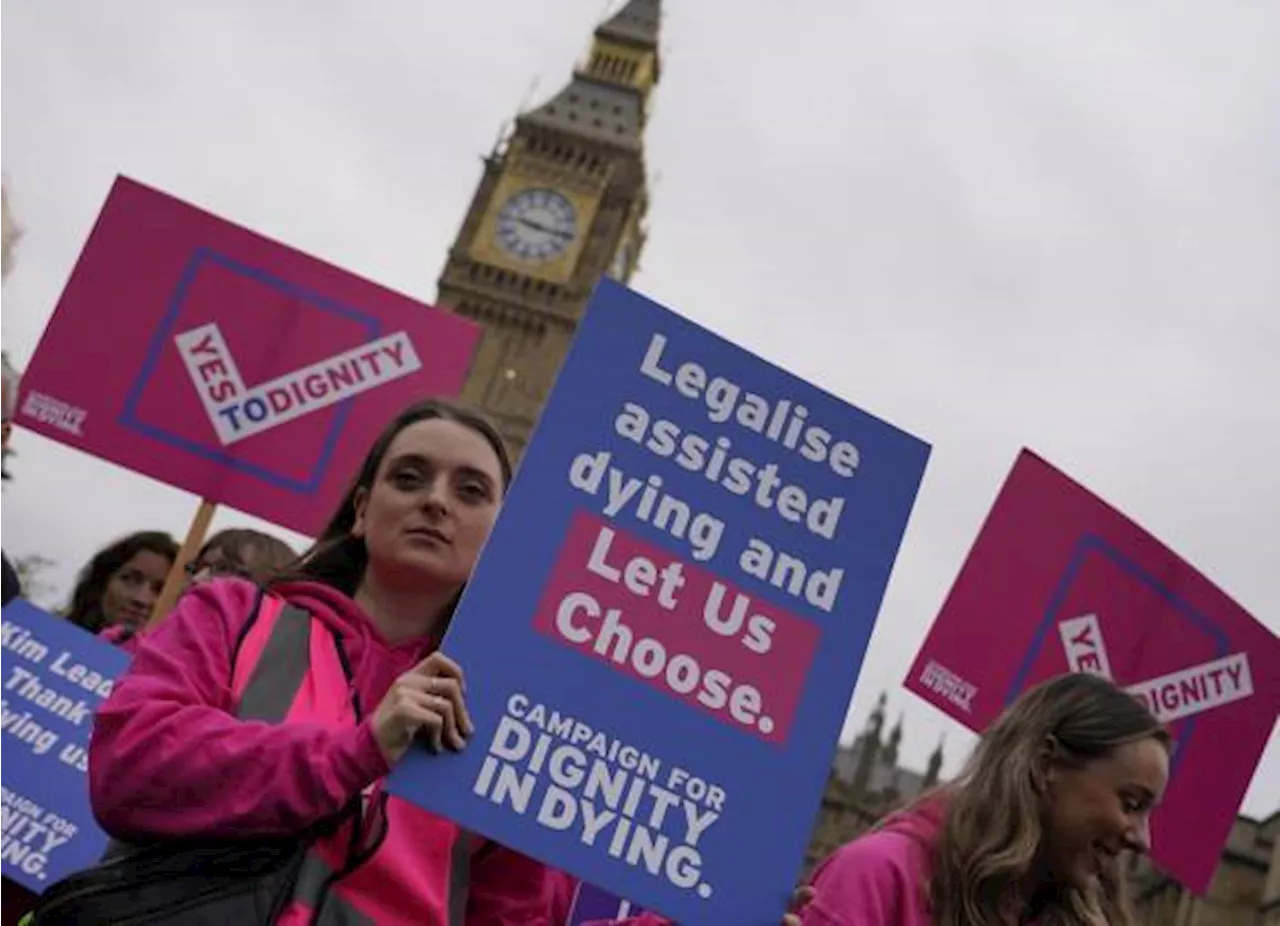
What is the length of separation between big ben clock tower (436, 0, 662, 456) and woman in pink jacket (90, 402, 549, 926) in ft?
147

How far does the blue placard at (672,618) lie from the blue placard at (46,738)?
6.36ft

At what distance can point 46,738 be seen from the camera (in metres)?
3.82

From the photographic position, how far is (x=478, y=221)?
50656 mm

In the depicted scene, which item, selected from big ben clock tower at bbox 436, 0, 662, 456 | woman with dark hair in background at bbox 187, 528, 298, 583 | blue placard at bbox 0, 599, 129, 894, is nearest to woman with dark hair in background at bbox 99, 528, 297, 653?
woman with dark hair in background at bbox 187, 528, 298, 583

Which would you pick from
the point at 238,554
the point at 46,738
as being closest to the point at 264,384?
the point at 238,554

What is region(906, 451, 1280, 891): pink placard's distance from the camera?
5.24 metres

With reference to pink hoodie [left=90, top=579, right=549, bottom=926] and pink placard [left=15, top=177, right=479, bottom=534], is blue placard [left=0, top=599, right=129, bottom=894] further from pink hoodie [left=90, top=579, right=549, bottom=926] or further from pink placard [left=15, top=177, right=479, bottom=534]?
pink hoodie [left=90, top=579, right=549, bottom=926]

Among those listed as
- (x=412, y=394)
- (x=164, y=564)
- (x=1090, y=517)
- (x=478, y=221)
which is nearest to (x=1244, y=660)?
(x=1090, y=517)

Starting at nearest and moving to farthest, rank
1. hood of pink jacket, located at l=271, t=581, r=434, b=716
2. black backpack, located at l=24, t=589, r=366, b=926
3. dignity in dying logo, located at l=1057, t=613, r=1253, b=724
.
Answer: black backpack, located at l=24, t=589, r=366, b=926
hood of pink jacket, located at l=271, t=581, r=434, b=716
dignity in dying logo, located at l=1057, t=613, r=1253, b=724

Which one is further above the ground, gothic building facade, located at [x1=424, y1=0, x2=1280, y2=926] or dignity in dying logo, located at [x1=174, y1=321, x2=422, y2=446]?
gothic building facade, located at [x1=424, y1=0, x2=1280, y2=926]

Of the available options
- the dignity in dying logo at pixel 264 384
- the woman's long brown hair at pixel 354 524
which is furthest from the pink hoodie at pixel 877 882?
the dignity in dying logo at pixel 264 384

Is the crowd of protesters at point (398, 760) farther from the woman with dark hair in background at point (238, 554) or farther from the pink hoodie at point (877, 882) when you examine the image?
the woman with dark hair in background at point (238, 554)

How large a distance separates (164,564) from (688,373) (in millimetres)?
3086

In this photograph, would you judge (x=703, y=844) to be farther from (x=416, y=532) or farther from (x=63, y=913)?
(x=63, y=913)
